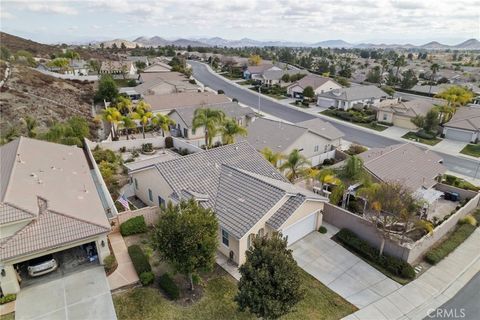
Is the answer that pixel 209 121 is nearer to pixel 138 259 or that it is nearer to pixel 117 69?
pixel 138 259

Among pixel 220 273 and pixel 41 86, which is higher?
pixel 41 86

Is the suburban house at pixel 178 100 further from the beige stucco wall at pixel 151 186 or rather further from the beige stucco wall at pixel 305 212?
the beige stucco wall at pixel 305 212

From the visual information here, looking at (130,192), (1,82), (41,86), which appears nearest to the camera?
(130,192)

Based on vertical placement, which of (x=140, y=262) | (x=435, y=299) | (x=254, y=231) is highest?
(x=254, y=231)

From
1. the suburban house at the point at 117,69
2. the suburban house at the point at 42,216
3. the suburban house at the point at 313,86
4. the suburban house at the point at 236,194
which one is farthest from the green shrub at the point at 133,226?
the suburban house at the point at 117,69

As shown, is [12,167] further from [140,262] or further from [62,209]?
[140,262]

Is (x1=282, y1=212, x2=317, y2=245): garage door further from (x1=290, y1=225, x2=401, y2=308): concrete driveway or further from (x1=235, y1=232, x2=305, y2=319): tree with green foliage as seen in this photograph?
(x1=235, y1=232, x2=305, y2=319): tree with green foliage

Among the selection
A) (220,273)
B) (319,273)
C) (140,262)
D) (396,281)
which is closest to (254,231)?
(220,273)

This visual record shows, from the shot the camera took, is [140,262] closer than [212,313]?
No
